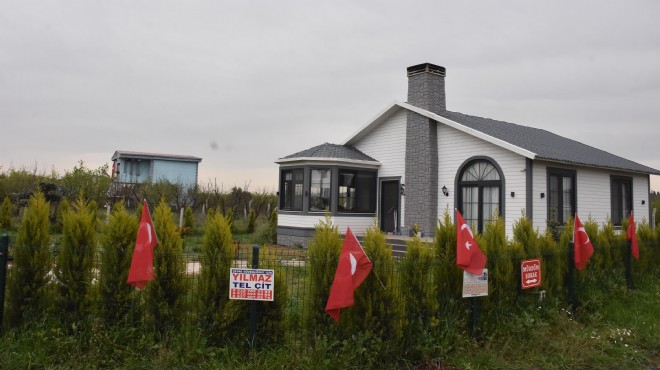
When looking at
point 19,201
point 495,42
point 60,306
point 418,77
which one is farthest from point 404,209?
point 19,201

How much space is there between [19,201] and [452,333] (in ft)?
73.0

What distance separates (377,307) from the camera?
16.5ft

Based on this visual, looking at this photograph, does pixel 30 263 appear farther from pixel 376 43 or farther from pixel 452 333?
pixel 376 43

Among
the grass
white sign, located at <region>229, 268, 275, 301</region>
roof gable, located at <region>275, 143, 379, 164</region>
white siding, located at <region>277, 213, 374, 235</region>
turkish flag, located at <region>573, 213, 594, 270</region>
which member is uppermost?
roof gable, located at <region>275, 143, 379, 164</region>

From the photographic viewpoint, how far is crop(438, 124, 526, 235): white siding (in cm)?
1278

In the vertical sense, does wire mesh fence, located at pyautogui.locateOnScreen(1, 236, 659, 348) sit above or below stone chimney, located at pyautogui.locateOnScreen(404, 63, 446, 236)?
below

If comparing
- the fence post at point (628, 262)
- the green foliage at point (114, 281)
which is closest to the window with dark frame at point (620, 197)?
the fence post at point (628, 262)

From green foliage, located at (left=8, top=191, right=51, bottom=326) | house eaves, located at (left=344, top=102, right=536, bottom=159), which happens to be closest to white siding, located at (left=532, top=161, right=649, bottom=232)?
house eaves, located at (left=344, top=102, right=536, bottom=159)

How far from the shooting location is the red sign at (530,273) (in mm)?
6312

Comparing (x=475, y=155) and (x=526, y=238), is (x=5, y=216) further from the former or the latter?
(x=526, y=238)

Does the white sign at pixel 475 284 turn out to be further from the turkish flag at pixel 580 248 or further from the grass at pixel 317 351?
the turkish flag at pixel 580 248

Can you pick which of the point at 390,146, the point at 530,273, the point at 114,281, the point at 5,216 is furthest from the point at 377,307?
the point at 5,216

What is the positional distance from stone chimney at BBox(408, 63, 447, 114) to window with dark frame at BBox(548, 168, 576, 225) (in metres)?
3.97

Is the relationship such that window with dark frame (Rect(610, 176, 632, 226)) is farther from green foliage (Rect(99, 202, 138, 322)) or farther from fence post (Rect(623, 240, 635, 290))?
green foliage (Rect(99, 202, 138, 322))
